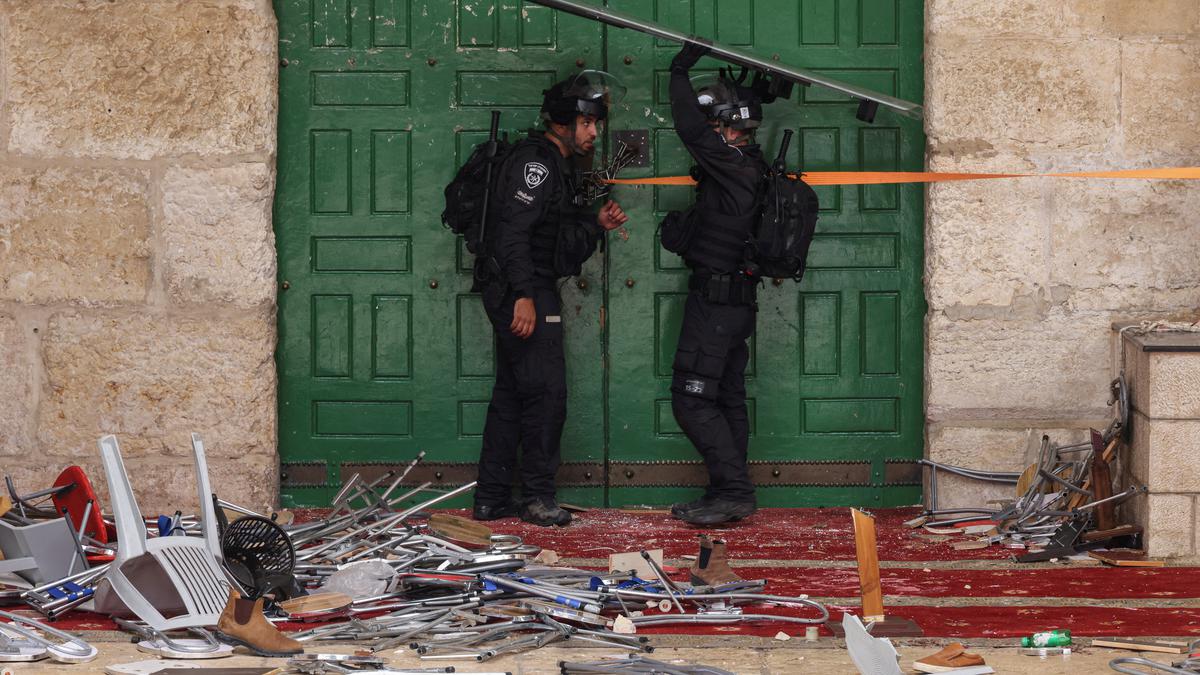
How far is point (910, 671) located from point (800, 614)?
0.82 metres

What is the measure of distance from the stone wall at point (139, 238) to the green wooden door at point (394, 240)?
0.24m

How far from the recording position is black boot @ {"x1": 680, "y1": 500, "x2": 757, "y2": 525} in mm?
7953

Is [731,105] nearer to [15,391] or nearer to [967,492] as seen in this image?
[967,492]

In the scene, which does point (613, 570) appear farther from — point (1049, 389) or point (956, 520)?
point (1049, 389)

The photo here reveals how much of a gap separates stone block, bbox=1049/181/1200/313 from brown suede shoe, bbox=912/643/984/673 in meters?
3.09

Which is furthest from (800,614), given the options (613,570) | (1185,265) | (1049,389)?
(1185,265)

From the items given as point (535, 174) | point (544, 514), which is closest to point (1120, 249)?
point (535, 174)

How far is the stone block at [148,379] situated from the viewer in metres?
8.03

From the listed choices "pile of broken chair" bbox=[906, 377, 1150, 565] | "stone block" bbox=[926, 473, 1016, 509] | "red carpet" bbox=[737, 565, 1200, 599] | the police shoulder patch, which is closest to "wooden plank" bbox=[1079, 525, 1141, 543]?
"pile of broken chair" bbox=[906, 377, 1150, 565]

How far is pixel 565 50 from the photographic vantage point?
8188 millimetres

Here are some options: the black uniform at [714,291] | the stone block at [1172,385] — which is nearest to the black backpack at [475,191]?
the black uniform at [714,291]

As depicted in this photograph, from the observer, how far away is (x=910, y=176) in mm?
8094

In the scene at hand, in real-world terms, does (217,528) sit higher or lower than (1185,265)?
lower

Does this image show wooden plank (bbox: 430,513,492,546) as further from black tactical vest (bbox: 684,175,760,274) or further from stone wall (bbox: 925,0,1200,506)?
stone wall (bbox: 925,0,1200,506)
